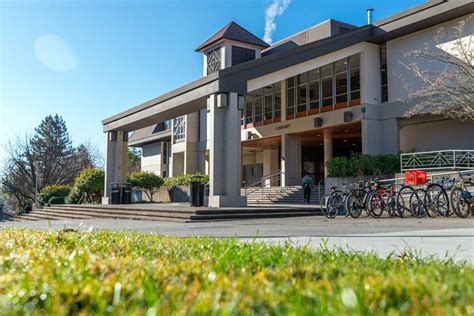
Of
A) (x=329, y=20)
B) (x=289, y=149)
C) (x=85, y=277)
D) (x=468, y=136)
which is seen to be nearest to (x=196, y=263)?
(x=85, y=277)

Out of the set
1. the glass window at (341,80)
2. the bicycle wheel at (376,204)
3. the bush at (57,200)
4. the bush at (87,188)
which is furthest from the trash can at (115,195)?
the bicycle wheel at (376,204)

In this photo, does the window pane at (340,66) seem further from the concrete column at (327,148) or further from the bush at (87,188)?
the bush at (87,188)

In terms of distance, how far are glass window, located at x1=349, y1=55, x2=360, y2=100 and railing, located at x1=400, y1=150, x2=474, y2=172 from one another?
6488 mm

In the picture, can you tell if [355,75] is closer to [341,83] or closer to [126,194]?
[341,83]

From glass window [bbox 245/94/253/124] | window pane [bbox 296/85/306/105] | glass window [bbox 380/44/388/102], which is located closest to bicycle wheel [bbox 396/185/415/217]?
glass window [bbox 380/44/388/102]

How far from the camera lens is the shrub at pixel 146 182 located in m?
28.6

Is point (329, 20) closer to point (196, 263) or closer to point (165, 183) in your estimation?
point (165, 183)

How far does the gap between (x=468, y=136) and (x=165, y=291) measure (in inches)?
A: 882

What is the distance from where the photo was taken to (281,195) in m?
24.6

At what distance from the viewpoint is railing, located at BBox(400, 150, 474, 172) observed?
719 inches

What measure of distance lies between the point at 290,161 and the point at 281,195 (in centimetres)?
361

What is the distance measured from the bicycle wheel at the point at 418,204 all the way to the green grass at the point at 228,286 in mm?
9777

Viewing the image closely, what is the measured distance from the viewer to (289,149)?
90.2 feet

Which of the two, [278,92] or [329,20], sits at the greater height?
[329,20]
